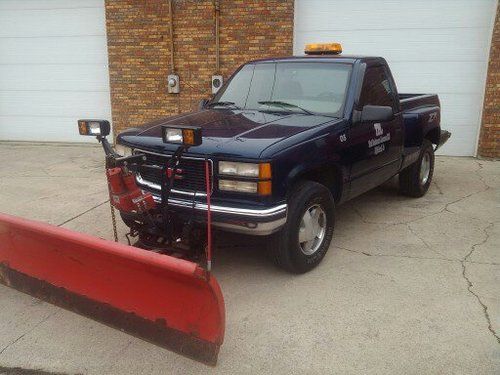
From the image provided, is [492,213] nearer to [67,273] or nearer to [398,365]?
[398,365]

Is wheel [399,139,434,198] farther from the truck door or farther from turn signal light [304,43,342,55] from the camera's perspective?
turn signal light [304,43,342,55]

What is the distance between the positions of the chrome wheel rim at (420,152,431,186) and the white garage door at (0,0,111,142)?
6885mm

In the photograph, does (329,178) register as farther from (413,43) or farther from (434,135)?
(413,43)

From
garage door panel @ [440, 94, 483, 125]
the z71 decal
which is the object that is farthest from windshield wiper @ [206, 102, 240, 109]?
garage door panel @ [440, 94, 483, 125]

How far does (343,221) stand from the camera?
5230mm

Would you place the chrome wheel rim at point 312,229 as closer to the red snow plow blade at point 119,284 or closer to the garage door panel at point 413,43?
the red snow plow blade at point 119,284

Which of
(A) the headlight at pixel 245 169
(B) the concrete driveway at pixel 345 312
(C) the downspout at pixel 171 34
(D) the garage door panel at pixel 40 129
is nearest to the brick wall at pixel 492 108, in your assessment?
(B) the concrete driveway at pixel 345 312

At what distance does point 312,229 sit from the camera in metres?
3.85

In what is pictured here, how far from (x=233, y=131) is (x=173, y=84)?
19.8 feet

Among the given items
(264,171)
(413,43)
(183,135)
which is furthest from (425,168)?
(183,135)

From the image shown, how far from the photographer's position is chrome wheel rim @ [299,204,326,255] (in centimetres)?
374

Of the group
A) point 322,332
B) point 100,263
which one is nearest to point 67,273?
Result: point 100,263

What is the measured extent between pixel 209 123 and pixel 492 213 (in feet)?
12.3

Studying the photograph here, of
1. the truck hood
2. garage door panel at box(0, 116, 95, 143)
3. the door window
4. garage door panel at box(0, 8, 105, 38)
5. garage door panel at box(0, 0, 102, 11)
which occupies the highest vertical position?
garage door panel at box(0, 0, 102, 11)
